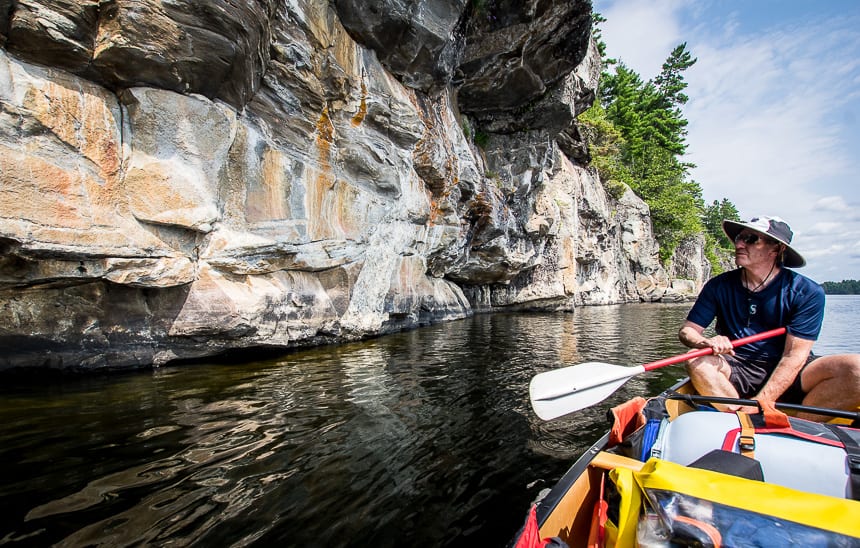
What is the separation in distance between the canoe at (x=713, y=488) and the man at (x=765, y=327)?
15.2 inches

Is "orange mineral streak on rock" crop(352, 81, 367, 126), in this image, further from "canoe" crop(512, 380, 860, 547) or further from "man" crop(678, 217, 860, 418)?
"canoe" crop(512, 380, 860, 547)

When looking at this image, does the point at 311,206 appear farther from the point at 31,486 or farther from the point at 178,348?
the point at 31,486

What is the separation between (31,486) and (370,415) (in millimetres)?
3048

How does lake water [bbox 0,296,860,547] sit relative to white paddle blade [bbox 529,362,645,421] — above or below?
below

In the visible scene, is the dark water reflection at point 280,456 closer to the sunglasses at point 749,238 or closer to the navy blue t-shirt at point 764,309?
the navy blue t-shirt at point 764,309

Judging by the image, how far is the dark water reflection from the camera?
2.55m

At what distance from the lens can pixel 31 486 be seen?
9.68 ft

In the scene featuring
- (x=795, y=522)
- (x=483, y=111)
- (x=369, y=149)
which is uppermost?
(x=483, y=111)

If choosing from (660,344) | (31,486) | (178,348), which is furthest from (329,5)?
(660,344)

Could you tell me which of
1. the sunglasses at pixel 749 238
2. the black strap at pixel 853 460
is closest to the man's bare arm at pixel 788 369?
the sunglasses at pixel 749 238

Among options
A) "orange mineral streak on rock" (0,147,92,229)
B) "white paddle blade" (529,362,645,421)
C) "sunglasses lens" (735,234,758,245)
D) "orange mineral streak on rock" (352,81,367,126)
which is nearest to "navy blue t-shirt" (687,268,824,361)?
"sunglasses lens" (735,234,758,245)

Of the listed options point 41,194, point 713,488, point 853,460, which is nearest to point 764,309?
point 853,460

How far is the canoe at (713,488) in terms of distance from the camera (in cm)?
126

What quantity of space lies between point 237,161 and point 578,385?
8.12m
